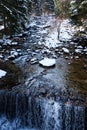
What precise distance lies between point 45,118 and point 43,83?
1549mm

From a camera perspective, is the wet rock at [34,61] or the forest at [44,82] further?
the wet rock at [34,61]

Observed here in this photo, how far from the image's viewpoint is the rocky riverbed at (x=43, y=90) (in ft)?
29.9

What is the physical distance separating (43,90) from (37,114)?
96 centimetres

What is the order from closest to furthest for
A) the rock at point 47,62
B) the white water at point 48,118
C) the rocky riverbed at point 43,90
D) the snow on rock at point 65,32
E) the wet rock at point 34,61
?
the white water at point 48,118, the rocky riverbed at point 43,90, the rock at point 47,62, the wet rock at point 34,61, the snow on rock at point 65,32

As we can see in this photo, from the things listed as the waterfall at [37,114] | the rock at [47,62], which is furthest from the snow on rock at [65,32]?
the waterfall at [37,114]

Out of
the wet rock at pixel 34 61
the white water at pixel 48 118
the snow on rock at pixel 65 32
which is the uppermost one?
the snow on rock at pixel 65 32

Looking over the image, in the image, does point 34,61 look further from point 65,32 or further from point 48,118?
point 65,32

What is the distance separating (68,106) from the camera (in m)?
8.84

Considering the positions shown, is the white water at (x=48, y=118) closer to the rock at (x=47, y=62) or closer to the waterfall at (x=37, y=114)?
the waterfall at (x=37, y=114)

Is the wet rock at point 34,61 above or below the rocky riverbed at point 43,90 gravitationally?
above

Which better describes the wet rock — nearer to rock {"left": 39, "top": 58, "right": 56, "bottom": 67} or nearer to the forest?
the forest

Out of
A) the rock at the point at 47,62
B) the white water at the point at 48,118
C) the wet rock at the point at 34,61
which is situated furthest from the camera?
the wet rock at the point at 34,61

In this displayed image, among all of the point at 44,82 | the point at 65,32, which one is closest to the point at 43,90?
the point at 44,82

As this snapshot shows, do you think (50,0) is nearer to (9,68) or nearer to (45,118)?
(9,68)
